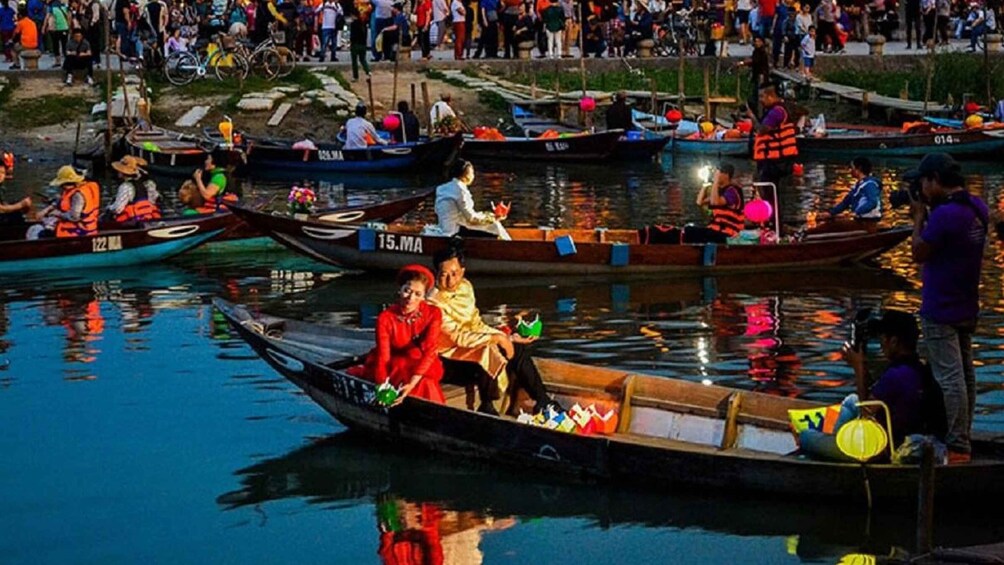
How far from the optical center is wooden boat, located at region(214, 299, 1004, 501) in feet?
37.0

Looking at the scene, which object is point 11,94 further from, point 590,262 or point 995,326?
point 995,326

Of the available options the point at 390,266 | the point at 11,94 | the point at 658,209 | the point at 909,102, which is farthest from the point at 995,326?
the point at 11,94

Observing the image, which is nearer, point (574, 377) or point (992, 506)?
point (992, 506)

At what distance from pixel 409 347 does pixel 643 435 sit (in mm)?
1697

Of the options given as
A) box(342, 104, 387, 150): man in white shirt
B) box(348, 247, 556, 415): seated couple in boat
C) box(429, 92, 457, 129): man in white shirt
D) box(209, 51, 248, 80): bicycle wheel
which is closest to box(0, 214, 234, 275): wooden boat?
box(348, 247, 556, 415): seated couple in boat

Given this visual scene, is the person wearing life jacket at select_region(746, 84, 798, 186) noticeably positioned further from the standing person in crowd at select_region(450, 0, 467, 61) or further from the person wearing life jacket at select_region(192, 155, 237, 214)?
the standing person in crowd at select_region(450, 0, 467, 61)

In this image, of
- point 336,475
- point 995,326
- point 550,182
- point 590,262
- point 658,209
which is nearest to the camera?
point 336,475

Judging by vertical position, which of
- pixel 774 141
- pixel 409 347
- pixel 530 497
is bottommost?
pixel 530 497

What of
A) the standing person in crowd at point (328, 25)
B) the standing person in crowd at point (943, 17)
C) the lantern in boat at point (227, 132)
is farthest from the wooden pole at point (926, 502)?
the standing person in crowd at point (943, 17)

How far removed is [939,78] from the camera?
4044cm

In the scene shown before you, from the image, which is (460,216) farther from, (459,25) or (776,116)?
(459,25)

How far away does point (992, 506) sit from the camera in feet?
36.3

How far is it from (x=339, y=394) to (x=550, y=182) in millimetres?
19773

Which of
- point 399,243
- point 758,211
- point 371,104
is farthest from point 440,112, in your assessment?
point 758,211
